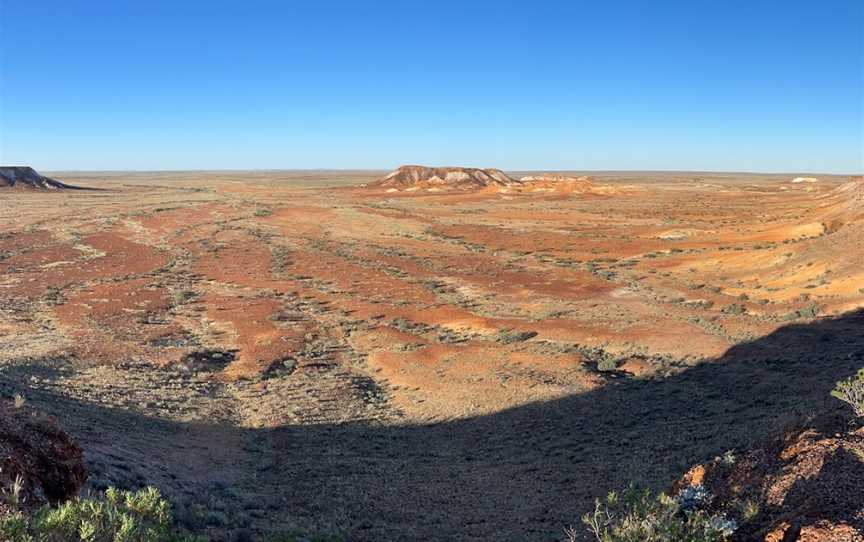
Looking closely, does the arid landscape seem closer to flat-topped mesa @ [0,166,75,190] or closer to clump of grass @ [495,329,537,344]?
clump of grass @ [495,329,537,344]

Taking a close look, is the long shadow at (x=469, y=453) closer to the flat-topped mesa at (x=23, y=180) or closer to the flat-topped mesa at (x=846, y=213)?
the flat-topped mesa at (x=846, y=213)

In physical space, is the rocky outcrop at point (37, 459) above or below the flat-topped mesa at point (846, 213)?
below

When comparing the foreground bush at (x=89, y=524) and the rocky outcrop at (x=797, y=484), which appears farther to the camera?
the rocky outcrop at (x=797, y=484)

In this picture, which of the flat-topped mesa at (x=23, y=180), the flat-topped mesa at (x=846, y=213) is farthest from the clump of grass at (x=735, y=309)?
the flat-topped mesa at (x=23, y=180)

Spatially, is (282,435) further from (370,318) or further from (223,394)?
(370,318)

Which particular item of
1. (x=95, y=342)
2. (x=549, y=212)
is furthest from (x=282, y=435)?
(x=549, y=212)

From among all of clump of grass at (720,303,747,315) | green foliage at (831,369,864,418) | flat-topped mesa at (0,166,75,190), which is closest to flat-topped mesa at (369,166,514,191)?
flat-topped mesa at (0,166,75,190)
